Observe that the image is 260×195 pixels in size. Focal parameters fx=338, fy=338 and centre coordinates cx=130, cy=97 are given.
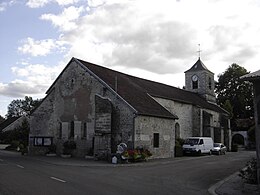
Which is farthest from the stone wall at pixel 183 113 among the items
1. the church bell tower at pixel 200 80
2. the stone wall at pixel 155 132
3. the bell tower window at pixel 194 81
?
the bell tower window at pixel 194 81

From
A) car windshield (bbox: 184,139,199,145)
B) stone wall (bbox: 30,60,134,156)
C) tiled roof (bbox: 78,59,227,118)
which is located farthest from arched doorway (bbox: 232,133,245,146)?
stone wall (bbox: 30,60,134,156)

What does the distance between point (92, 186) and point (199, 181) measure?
5395 millimetres

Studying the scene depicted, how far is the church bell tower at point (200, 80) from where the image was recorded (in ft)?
176

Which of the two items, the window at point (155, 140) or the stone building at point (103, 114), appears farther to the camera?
the window at point (155, 140)

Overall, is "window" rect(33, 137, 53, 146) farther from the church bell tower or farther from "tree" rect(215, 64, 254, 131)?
"tree" rect(215, 64, 254, 131)

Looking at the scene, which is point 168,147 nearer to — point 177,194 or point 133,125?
point 133,125

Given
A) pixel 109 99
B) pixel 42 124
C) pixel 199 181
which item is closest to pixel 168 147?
pixel 109 99

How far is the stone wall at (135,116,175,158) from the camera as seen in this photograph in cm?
2797

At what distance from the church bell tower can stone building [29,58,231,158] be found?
13.7 meters

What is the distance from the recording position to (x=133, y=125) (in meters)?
27.6

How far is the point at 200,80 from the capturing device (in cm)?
5403

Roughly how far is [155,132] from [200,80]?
26456 millimetres

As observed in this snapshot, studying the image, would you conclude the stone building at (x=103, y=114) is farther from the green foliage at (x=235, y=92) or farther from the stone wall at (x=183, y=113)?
the green foliage at (x=235, y=92)

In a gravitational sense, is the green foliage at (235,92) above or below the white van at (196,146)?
above
